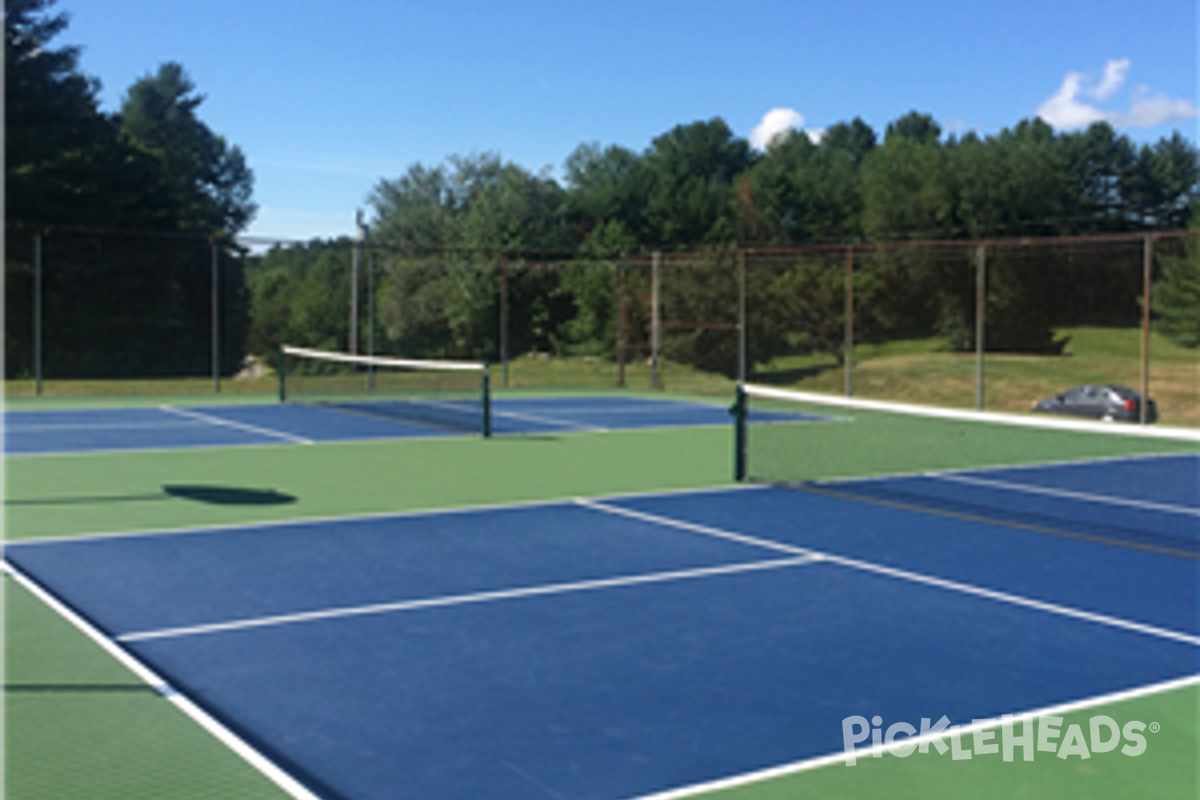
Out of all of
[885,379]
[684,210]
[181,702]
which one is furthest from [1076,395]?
[684,210]

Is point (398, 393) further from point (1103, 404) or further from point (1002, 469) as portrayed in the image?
point (1002, 469)

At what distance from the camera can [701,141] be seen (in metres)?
81.2

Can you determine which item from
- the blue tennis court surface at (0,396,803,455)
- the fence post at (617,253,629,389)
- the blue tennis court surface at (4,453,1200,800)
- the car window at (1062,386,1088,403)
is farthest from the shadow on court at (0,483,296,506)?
the fence post at (617,253,629,389)

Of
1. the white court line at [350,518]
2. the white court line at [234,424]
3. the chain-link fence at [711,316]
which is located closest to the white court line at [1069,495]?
the white court line at [350,518]

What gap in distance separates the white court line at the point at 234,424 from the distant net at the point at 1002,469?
6099mm

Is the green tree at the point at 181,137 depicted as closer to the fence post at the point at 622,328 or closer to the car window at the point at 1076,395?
the fence post at the point at 622,328

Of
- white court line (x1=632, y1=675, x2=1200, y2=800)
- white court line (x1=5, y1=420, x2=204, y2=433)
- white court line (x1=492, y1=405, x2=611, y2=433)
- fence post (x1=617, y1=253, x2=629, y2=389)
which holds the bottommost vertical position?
white court line (x1=632, y1=675, x2=1200, y2=800)

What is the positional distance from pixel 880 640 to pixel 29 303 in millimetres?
31156

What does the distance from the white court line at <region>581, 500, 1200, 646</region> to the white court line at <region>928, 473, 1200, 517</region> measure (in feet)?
13.0

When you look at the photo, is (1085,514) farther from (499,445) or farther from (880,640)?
(499,445)

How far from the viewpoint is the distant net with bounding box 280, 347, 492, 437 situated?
19578mm

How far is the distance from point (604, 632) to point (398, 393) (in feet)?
58.4

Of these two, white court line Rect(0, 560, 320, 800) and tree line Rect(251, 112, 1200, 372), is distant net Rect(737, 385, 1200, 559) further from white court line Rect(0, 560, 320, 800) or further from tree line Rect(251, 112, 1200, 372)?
tree line Rect(251, 112, 1200, 372)

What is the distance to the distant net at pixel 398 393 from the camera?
771 inches
